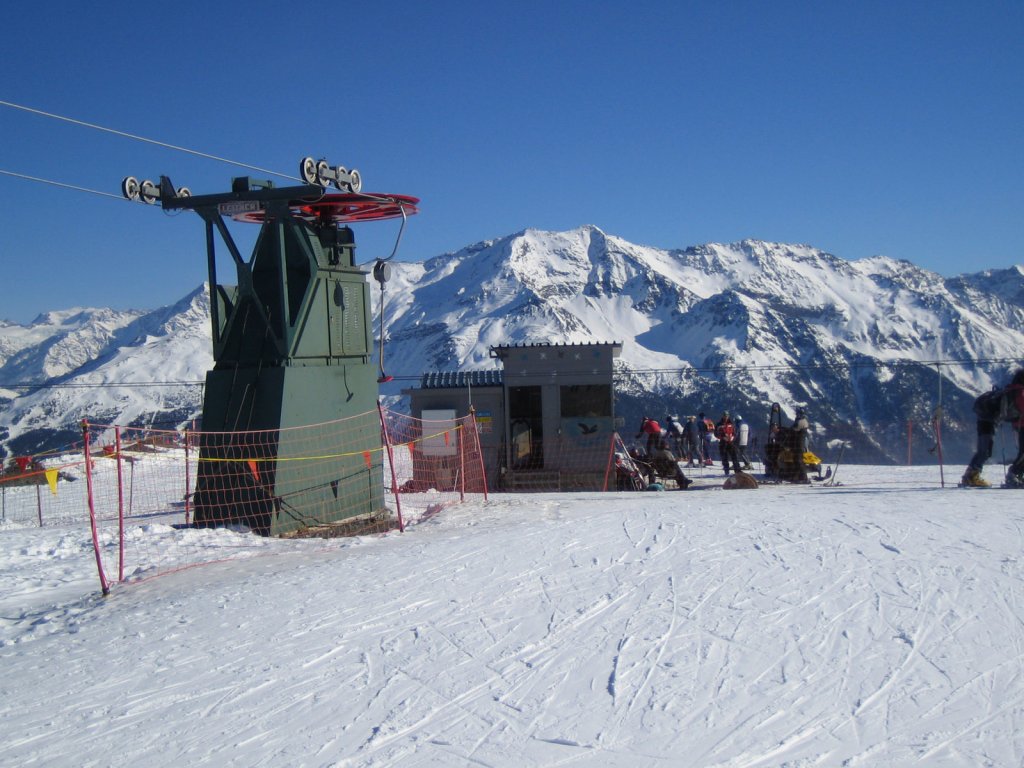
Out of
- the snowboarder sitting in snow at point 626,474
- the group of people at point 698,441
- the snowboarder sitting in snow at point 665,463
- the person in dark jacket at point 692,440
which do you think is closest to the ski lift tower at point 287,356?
the snowboarder sitting in snow at point 665,463

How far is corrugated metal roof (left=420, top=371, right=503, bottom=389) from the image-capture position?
22.1m

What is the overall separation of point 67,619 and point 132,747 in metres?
2.99

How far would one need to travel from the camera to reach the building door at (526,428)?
20844mm

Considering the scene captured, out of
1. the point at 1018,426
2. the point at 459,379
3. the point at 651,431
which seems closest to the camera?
the point at 1018,426

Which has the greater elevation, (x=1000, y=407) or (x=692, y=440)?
(x=1000, y=407)

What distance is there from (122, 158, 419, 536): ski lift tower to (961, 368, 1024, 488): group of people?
943 centimetres

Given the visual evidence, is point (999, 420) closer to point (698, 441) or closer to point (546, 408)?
point (546, 408)

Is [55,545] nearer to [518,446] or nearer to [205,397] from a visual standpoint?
[205,397]

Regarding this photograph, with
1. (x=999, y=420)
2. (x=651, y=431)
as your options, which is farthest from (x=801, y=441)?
(x=999, y=420)

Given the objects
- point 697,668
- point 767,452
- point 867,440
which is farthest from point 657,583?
point 867,440

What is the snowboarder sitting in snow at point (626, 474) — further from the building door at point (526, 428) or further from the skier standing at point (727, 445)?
the building door at point (526, 428)

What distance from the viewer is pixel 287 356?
1111 centimetres

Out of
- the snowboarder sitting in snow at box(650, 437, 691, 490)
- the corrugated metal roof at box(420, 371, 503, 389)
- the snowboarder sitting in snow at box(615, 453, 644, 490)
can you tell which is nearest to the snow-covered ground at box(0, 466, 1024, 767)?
the snowboarder sitting in snow at box(650, 437, 691, 490)

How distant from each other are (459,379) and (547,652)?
693 inches
